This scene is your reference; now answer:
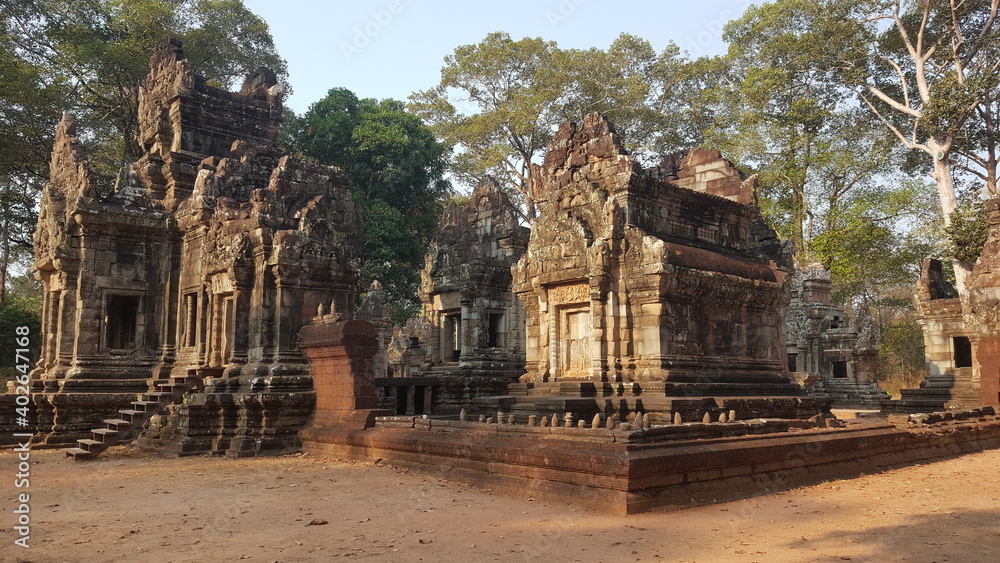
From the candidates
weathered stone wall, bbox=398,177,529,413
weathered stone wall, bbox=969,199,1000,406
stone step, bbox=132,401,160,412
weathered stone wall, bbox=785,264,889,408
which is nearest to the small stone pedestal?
stone step, bbox=132,401,160,412

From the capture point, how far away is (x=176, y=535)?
21.6 feet

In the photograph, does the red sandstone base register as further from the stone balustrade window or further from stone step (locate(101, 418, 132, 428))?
the stone balustrade window

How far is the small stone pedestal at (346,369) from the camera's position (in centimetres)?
1191

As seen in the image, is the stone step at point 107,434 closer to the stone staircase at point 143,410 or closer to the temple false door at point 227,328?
the stone staircase at point 143,410

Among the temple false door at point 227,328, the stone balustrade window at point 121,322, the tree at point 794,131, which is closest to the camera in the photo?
the temple false door at point 227,328

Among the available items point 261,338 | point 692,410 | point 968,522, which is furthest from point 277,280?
point 968,522

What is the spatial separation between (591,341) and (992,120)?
26.9m

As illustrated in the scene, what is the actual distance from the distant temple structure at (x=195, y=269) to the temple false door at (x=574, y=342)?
13.4ft

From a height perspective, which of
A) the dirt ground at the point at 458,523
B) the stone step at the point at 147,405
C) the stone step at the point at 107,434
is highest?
the stone step at the point at 147,405

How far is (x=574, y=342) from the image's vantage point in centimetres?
1455

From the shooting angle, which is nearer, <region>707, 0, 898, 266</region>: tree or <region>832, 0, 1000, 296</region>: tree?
<region>832, 0, 1000, 296</region>: tree

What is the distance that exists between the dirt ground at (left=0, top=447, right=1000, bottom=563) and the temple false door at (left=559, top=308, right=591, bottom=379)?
5217 mm

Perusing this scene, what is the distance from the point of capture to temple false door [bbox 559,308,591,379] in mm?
14250

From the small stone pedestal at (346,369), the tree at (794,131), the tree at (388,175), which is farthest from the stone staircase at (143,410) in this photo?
the tree at (794,131)
